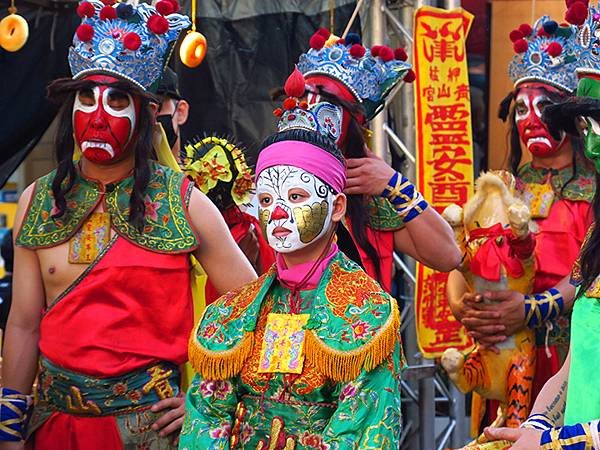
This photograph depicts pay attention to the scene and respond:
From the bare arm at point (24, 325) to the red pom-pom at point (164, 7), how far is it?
0.93 meters

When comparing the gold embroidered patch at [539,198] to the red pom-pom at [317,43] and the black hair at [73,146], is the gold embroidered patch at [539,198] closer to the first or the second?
the red pom-pom at [317,43]

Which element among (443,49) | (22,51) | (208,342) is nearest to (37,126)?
(22,51)

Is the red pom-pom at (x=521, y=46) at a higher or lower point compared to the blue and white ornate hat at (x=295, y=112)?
higher

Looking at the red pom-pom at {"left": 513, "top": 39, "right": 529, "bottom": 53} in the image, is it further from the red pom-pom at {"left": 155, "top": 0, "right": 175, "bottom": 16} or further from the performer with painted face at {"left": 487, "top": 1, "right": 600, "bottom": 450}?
the performer with painted face at {"left": 487, "top": 1, "right": 600, "bottom": 450}

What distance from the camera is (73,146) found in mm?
4547

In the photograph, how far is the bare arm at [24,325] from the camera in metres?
4.36

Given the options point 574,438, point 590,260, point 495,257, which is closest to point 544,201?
point 495,257

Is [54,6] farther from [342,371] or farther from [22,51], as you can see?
[342,371]

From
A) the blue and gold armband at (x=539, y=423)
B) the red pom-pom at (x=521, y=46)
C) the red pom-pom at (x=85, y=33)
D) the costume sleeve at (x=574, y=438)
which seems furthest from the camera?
the red pom-pom at (x=521, y=46)

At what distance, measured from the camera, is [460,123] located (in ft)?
22.6

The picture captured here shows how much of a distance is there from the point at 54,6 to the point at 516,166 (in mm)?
2419

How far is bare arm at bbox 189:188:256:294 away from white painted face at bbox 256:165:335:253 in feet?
2.36

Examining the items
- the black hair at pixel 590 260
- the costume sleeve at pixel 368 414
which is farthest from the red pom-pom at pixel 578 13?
the costume sleeve at pixel 368 414

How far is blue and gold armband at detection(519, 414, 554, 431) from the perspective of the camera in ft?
11.0
